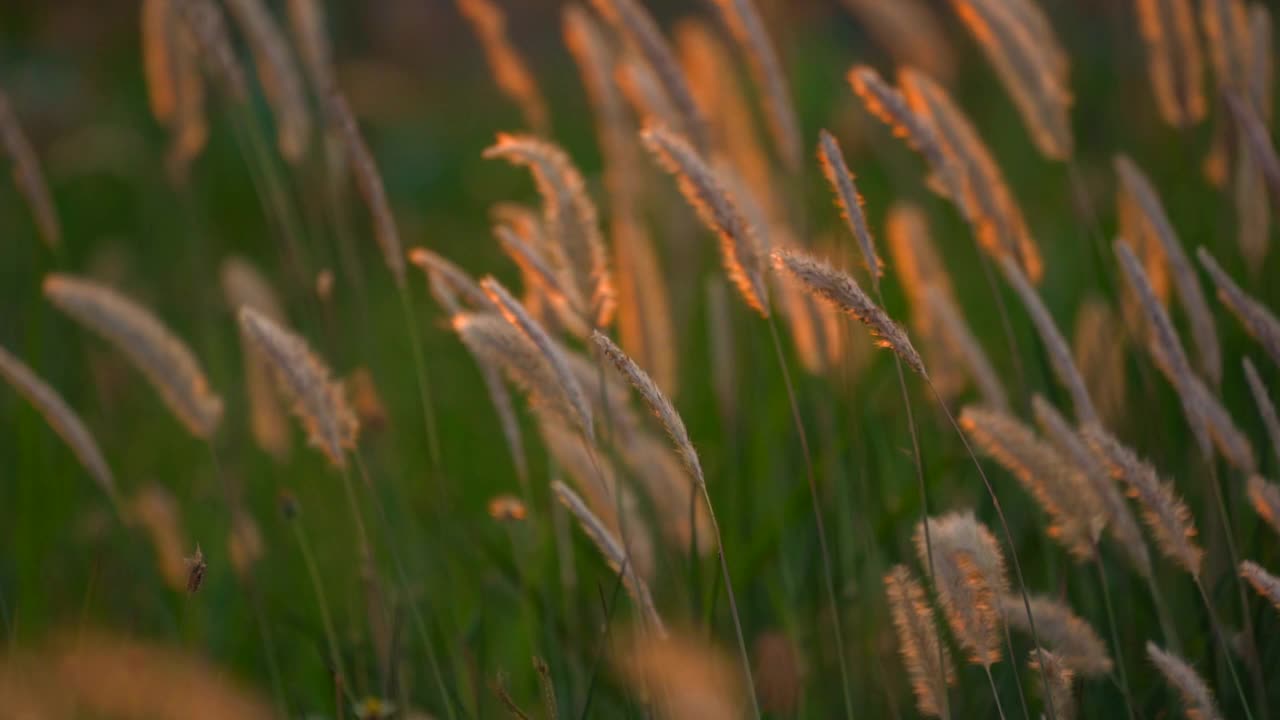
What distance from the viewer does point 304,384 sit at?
1.01 m

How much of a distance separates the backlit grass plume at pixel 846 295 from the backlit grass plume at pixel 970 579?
15 cm

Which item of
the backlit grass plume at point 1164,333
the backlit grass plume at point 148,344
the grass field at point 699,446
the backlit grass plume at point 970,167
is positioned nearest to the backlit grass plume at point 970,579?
the grass field at point 699,446

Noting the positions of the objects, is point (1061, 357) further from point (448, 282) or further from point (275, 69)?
point (275, 69)

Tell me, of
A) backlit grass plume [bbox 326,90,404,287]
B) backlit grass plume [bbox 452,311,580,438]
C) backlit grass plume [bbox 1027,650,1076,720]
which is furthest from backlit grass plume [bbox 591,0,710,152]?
backlit grass plume [bbox 1027,650,1076,720]

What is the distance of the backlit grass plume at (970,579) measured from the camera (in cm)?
88

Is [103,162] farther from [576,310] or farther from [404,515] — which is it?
[576,310]

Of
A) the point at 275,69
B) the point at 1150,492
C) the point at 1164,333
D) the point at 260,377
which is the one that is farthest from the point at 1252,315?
the point at 260,377

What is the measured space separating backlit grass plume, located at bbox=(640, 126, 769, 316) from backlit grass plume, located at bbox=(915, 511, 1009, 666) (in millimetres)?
237

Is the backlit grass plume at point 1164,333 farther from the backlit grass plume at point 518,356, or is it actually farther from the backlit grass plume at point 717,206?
the backlit grass plume at point 518,356

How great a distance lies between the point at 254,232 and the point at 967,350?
3.70 metres

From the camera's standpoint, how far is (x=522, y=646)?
153cm

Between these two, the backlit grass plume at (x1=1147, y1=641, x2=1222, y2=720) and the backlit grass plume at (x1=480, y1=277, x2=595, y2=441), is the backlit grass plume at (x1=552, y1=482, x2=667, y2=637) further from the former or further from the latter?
the backlit grass plume at (x1=1147, y1=641, x2=1222, y2=720)

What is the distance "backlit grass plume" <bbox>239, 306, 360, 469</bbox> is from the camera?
0.99m

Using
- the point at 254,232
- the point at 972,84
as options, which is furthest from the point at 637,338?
the point at 972,84
